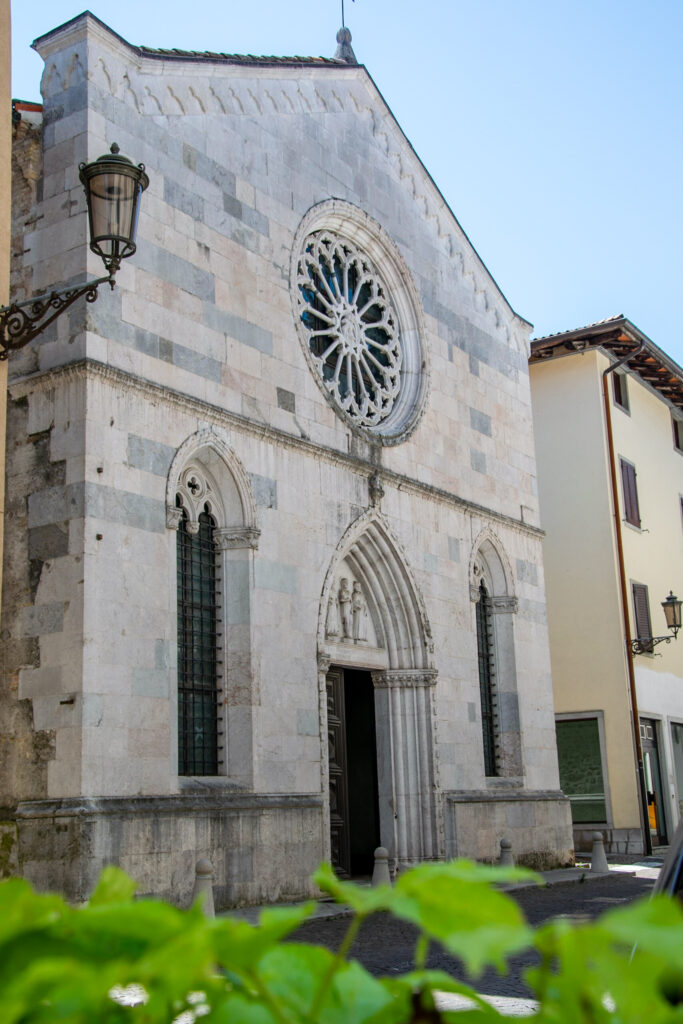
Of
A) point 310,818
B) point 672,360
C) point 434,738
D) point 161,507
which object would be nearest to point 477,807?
point 434,738

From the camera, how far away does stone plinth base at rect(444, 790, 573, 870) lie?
16.4 meters

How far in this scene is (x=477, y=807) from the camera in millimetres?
16891

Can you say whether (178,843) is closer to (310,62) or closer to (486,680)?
(486,680)

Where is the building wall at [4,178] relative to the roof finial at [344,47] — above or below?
below

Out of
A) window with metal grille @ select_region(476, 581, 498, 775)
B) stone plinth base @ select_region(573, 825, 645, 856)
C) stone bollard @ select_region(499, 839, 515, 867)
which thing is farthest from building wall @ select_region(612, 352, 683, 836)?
stone bollard @ select_region(499, 839, 515, 867)

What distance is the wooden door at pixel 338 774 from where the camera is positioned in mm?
15219

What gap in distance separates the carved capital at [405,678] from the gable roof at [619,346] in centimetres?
1120

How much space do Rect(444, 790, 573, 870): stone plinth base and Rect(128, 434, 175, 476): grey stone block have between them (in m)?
6.62

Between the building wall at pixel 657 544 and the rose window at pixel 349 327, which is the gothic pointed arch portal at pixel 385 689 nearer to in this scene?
the rose window at pixel 349 327

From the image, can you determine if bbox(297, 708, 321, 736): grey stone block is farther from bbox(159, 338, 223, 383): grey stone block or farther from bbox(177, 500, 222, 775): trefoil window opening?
bbox(159, 338, 223, 383): grey stone block

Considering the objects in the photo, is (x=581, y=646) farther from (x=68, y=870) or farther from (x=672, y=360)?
(x=68, y=870)

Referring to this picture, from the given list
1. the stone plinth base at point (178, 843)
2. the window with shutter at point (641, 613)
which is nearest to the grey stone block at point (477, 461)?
the stone plinth base at point (178, 843)

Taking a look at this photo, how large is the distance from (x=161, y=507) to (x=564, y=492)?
1450cm

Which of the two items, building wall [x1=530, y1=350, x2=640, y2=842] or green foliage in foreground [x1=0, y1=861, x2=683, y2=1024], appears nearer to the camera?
green foliage in foreground [x1=0, y1=861, x2=683, y2=1024]
